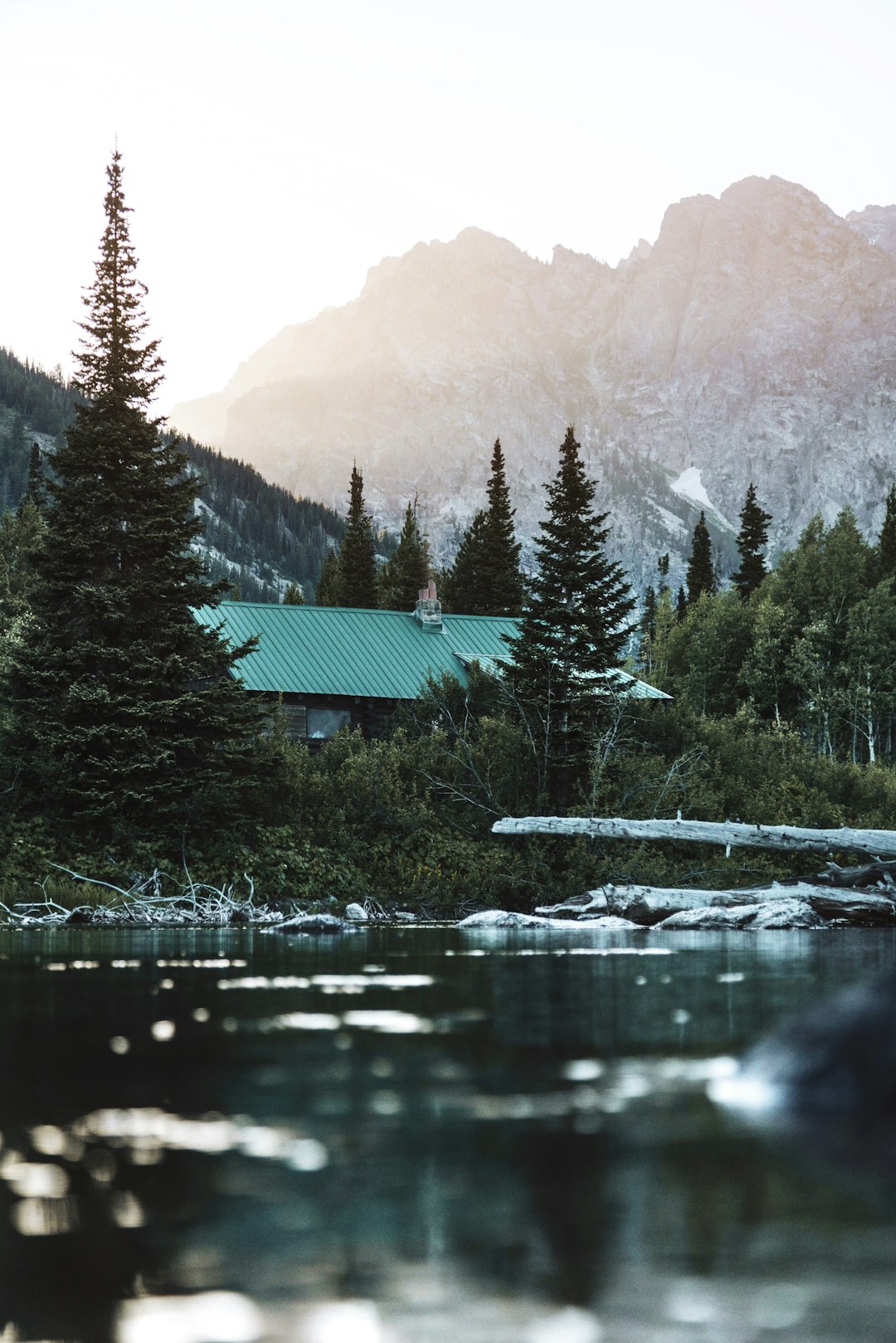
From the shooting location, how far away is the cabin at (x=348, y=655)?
42750 millimetres

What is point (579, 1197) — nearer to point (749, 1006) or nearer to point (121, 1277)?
point (121, 1277)

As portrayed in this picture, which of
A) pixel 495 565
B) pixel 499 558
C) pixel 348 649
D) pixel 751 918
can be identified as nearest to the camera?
pixel 751 918

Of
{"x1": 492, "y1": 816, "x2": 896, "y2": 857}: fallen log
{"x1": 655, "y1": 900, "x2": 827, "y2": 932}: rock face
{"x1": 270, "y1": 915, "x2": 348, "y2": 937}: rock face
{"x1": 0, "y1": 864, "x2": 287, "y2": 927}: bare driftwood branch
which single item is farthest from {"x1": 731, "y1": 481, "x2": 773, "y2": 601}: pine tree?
{"x1": 270, "y1": 915, "x2": 348, "y2": 937}: rock face

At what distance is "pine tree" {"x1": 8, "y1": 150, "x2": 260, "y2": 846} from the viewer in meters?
26.0

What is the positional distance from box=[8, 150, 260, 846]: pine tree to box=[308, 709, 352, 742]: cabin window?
13.7 metres

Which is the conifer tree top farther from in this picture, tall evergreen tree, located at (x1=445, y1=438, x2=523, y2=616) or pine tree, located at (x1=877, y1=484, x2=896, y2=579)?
pine tree, located at (x1=877, y1=484, x2=896, y2=579)

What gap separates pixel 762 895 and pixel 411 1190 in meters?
19.0

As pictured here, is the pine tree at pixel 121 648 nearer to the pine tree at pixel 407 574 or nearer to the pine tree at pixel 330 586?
the pine tree at pixel 407 574

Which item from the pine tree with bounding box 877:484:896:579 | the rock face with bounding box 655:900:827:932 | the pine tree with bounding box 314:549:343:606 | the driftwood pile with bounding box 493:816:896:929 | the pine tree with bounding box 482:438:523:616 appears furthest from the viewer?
the pine tree with bounding box 314:549:343:606

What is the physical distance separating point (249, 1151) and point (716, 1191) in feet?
4.83

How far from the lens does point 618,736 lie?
94.7 feet

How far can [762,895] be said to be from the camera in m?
21.6

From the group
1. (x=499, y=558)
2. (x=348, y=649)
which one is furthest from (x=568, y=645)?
(x=499, y=558)

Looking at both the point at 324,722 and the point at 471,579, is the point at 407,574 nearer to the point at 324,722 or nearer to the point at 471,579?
the point at 471,579
